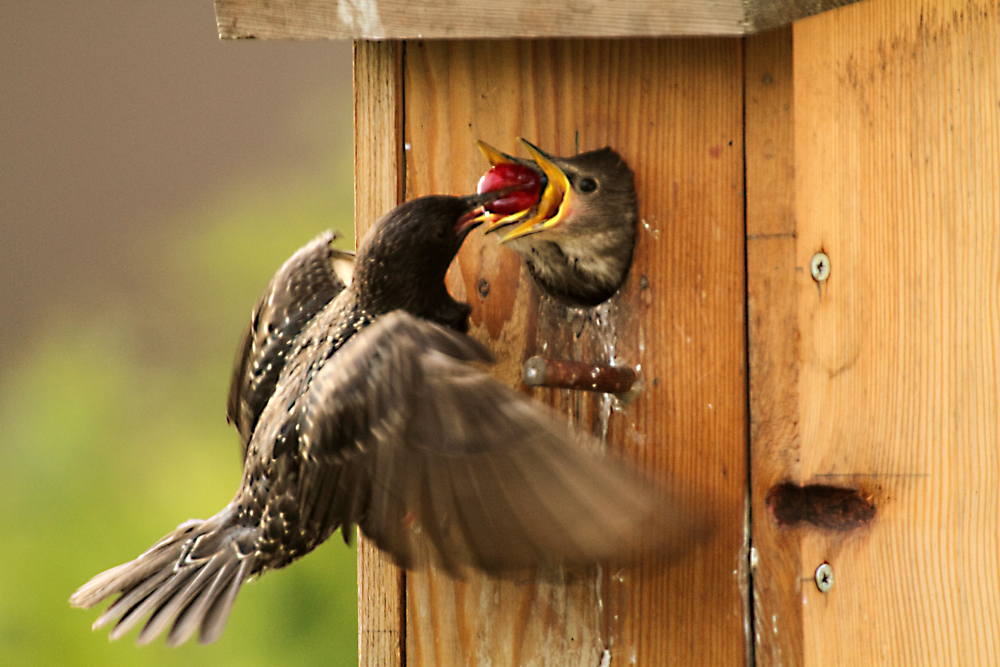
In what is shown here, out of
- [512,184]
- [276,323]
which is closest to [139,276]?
[276,323]

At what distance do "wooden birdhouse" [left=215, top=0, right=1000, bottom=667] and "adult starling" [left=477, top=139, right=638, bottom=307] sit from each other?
0.04m

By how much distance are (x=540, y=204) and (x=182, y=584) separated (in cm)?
100

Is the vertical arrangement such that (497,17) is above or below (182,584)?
above

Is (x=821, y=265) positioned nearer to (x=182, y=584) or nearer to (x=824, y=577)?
(x=824, y=577)

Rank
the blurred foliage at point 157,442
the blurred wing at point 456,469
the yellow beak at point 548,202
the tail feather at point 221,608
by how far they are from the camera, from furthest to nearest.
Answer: the blurred foliage at point 157,442 < the yellow beak at point 548,202 < the tail feather at point 221,608 < the blurred wing at point 456,469

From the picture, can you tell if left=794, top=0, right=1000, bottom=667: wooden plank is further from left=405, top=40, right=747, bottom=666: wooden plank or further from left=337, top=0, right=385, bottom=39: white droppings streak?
left=337, top=0, right=385, bottom=39: white droppings streak

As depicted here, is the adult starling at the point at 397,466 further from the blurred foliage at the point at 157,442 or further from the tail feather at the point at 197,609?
the blurred foliage at the point at 157,442

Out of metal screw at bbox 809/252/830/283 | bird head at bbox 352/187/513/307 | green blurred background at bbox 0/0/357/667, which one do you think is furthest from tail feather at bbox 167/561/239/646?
green blurred background at bbox 0/0/357/667

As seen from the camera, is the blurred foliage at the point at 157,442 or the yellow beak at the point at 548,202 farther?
the blurred foliage at the point at 157,442

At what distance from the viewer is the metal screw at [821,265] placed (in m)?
1.85

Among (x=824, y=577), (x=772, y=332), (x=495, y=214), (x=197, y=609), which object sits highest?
(x=495, y=214)

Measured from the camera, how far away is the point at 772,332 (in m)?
1.96

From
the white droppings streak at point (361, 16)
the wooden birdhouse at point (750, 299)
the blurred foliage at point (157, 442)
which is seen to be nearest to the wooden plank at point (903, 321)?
the wooden birdhouse at point (750, 299)

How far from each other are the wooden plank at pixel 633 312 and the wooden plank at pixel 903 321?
0.19 m
